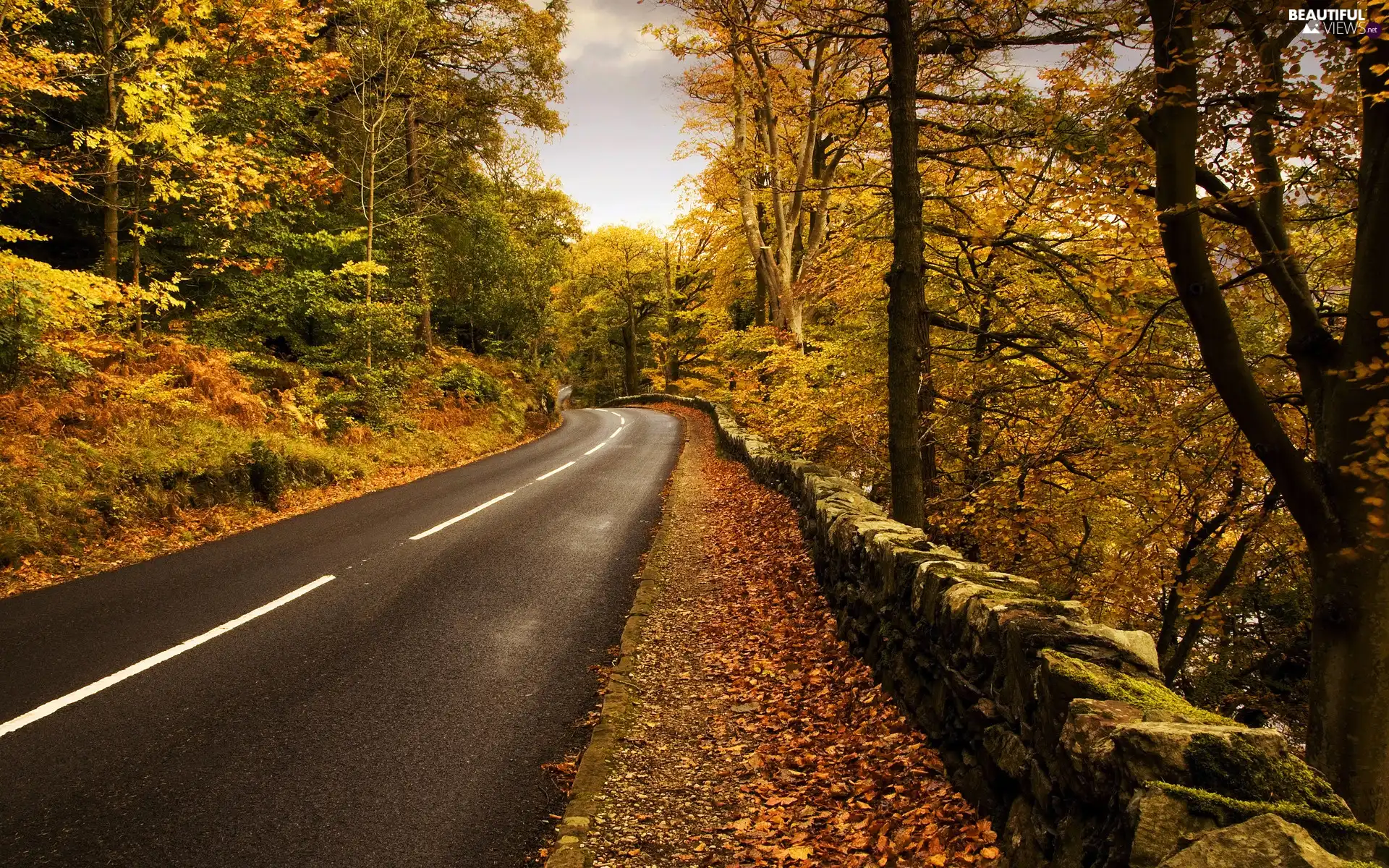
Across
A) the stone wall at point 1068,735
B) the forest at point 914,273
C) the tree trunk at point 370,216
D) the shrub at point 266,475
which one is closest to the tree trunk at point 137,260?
the forest at point 914,273

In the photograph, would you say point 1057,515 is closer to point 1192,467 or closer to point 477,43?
point 1192,467

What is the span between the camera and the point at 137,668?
513 cm

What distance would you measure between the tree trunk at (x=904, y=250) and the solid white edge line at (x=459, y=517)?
6633mm

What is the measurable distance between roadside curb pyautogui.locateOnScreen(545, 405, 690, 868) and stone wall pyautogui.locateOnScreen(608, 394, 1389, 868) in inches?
81.1

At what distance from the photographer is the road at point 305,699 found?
347 centimetres

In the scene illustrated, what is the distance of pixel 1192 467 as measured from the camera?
733cm

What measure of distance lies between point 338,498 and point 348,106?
12.2 meters

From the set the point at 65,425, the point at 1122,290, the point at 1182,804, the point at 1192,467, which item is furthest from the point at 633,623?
the point at 65,425

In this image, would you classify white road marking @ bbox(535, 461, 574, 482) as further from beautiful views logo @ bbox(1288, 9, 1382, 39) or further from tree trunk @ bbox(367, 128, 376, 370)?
beautiful views logo @ bbox(1288, 9, 1382, 39)

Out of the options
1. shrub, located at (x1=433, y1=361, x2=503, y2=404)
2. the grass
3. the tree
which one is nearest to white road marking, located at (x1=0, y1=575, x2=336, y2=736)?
the grass

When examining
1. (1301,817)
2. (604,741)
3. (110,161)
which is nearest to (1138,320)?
(1301,817)

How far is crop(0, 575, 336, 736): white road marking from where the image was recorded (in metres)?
4.34

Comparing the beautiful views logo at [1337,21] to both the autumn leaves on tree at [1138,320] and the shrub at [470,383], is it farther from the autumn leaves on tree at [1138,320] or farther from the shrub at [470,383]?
the shrub at [470,383]

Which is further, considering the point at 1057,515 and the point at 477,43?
the point at 477,43
